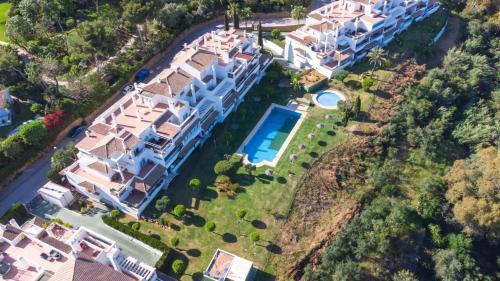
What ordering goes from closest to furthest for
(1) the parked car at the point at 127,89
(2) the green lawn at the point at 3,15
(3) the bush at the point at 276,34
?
(1) the parked car at the point at 127,89
(2) the green lawn at the point at 3,15
(3) the bush at the point at 276,34

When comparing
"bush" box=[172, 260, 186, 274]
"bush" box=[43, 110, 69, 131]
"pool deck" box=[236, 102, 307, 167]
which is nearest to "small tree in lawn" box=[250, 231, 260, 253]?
"bush" box=[172, 260, 186, 274]

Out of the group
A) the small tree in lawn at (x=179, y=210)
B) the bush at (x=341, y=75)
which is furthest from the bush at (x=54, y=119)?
the bush at (x=341, y=75)

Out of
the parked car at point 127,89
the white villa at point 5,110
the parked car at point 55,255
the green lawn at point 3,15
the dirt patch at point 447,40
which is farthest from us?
the green lawn at point 3,15

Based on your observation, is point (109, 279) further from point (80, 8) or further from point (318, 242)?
point (80, 8)

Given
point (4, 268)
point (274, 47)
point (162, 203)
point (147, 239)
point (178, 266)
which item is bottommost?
point (178, 266)

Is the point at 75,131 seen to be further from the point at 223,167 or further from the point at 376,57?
the point at 376,57

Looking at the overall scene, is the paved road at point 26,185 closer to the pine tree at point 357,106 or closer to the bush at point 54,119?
the bush at point 54,119

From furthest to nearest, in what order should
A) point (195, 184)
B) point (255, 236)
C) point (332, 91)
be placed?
point (332, 91)
point (195, 184)
point (255, 236)

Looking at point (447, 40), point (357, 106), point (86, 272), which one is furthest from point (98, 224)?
point (447, 40)
